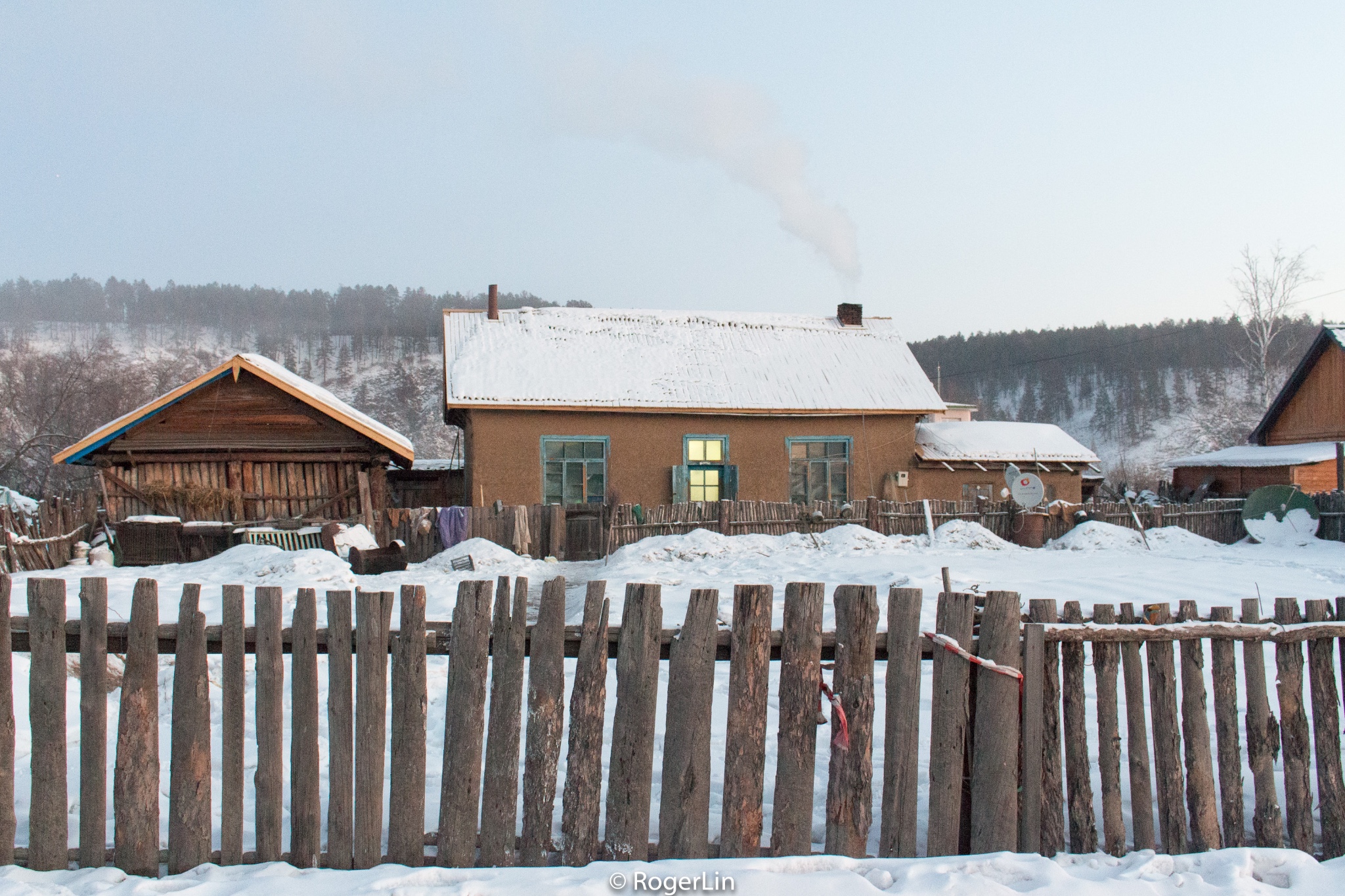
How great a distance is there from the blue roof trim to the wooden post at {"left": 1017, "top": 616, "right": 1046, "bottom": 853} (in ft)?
50.8

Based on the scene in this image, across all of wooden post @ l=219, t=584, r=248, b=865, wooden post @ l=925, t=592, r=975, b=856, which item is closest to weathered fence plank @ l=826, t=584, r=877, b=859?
wooden post @ l=925, t=592, r=975, b=856

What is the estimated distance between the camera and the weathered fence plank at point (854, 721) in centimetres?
304

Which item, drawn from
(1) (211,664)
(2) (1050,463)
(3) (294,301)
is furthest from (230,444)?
(3) (294,301)

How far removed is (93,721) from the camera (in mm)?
3100

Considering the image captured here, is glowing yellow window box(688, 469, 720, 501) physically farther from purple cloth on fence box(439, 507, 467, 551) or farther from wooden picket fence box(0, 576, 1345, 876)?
wooden picket fence box(0, 576, 1345, 876)

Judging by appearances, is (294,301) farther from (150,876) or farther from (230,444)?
(150,876)

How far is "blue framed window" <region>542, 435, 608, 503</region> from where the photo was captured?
18000mm

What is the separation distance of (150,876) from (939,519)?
1520 cm

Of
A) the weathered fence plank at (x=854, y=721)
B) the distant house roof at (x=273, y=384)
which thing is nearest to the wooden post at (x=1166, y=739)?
the weathered fence plank at (x=854, y=721)

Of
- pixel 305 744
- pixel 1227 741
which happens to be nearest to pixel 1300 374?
pixel 1227 741

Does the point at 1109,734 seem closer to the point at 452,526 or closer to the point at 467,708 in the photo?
the point at 467,708

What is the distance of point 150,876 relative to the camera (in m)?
3.02

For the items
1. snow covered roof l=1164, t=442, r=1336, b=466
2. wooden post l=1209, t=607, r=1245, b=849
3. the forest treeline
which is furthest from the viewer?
the forest treeline

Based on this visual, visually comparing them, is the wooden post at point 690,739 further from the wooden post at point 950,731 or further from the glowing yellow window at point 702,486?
the glowing yellow window at point 702,486
